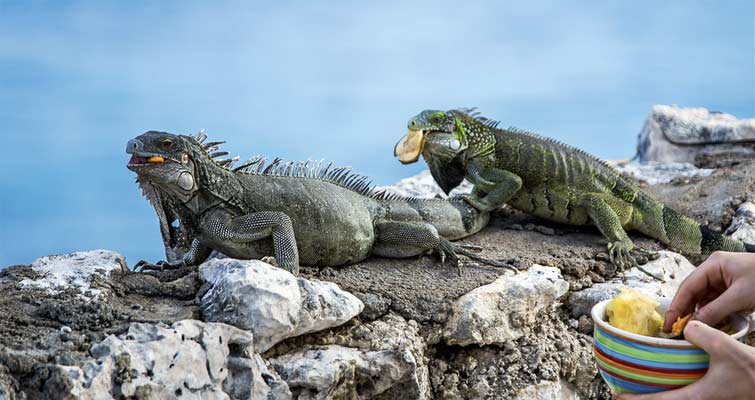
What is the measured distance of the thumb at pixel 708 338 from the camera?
234cm

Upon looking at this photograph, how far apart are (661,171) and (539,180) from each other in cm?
261

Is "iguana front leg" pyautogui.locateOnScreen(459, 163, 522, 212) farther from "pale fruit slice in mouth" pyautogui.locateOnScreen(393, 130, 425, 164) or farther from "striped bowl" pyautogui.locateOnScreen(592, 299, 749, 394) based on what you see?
"striped bowl" pyautogui.locateOnScreen(592, 299, 749, 394)

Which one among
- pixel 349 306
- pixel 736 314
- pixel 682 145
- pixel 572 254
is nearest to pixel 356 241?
pixel 349 306

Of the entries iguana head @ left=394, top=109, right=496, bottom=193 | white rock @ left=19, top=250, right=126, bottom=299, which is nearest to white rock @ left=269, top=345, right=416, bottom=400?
white rock @ left=19, top=250, right=126, bottom=299

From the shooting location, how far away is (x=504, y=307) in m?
3.96

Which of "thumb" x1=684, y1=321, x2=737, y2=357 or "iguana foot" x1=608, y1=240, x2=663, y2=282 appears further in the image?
"iguana foot" x1=608, y1=240, x2=663, y2=282

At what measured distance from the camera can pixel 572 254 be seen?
468 cm

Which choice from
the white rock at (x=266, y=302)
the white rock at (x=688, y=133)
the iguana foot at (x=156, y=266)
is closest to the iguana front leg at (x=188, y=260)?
the iguana foot at (x=156, y=266)

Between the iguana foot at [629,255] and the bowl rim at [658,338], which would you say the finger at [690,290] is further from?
the iguana foot at [629,255]

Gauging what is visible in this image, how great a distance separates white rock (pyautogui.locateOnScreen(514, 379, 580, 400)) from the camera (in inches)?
Answer: 151

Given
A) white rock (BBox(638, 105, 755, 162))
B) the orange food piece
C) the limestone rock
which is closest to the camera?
the orange food piece

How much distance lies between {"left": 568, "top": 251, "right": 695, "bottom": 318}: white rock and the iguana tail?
0.13 metres

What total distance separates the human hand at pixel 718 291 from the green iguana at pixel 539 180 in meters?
2.30

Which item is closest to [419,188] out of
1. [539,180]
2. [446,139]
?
[446,139]
